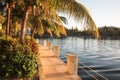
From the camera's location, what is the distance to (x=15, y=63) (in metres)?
9.70

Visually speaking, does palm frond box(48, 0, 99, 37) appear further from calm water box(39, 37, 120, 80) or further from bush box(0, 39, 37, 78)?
bush box(0, 39, 37, 78)

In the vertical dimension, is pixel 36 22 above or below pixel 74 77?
above

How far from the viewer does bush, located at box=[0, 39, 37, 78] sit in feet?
31.8

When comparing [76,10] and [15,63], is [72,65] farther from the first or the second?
[15,63]

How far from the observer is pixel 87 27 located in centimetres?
1080

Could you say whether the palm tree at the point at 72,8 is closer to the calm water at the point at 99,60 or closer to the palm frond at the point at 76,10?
the palm frond at the point at 76,10

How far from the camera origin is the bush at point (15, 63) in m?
9.69

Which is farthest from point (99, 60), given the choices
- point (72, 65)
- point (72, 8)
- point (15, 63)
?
point (15, 63)

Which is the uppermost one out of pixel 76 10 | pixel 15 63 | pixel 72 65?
pixel 76 10

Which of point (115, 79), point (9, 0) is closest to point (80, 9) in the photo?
point (9, 0)

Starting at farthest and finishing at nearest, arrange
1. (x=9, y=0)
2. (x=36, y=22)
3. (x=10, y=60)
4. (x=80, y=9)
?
1. (x=36, y=22)
2. (x=9, y=0)
3. (x=80, y=9)
4. (x=10, y=60)

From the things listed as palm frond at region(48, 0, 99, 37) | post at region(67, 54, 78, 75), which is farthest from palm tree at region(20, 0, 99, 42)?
post at region(67, 54, 78, 75)

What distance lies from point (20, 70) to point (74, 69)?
404 cm

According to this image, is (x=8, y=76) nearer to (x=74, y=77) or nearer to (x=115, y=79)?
(x=74, y=77)
